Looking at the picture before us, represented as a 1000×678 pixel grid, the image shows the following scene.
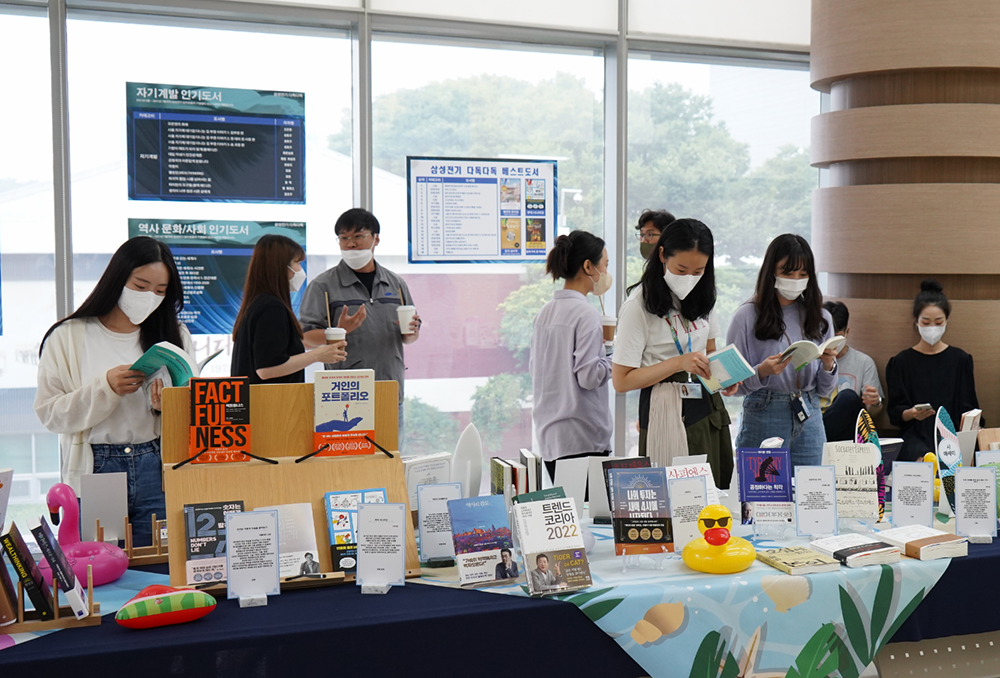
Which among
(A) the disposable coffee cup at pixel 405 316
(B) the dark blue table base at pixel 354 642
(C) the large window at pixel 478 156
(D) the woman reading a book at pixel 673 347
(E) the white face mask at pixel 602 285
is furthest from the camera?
(C) the large window at pixel 478 156

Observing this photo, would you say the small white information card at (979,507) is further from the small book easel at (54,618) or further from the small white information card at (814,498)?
the small book easel at (54,618)

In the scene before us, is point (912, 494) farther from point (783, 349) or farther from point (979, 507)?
point (783, 349)

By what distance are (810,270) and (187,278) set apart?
9.32 ft

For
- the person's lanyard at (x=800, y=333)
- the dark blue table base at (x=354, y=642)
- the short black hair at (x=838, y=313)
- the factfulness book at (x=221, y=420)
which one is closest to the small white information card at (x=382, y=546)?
the dark blue table base at (x=354, y=642)

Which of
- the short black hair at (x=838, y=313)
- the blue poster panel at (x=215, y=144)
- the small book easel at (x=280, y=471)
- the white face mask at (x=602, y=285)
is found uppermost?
the blue poster panel at (x=215, y=144)

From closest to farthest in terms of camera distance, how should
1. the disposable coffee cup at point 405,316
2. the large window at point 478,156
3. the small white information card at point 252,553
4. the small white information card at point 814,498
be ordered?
the small white information card at point 252,553
the small white information card at point 814,498
the disposable coffee cup at point 405,316
the large window at point 478,156

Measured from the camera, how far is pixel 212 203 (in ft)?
13.0

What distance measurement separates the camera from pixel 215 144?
395 cm

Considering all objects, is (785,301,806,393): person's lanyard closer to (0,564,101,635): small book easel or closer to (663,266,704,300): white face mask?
(663,266,704,300): white face mask

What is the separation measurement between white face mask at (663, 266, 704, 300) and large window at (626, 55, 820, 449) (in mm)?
1866

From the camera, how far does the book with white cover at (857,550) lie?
75.2 inches

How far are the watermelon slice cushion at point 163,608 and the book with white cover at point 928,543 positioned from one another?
161cm

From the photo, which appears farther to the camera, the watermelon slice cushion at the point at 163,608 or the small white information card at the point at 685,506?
the small white information card at the point at 685,506

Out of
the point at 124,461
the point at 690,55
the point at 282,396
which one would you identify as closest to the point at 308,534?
the point at 282,396
